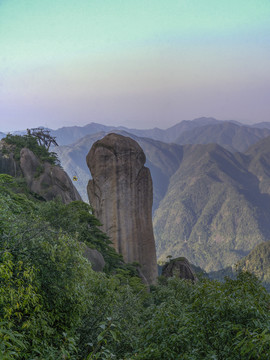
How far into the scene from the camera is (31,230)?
32.0ft

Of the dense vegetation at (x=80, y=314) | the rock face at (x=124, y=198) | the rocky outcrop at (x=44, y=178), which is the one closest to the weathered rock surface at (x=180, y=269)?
the rock face at (x=124, y=198)

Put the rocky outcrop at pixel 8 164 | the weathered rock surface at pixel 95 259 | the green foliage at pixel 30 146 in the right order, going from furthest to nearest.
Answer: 1. the green foliage at pixel 30 146
2. the rocky outcrop at pixel 8 164
3. the weathered rock surface at pixel 95 259

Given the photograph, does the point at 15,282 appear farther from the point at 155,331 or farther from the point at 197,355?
the point at 197,355

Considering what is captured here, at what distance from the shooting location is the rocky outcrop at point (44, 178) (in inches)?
1492

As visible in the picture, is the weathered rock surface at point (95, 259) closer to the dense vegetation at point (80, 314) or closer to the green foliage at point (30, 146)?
the dense vegetation at point (80, 314)

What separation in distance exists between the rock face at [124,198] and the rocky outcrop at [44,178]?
17.9 ft

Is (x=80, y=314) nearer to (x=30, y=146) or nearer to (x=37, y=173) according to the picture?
(x=37, y=173)

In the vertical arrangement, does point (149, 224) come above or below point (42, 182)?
below

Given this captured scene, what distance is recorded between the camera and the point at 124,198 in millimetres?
45469

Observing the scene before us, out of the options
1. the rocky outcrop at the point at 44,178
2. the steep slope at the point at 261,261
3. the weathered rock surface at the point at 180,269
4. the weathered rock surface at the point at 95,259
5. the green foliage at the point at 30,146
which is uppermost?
the green foliage at the point at 30,146

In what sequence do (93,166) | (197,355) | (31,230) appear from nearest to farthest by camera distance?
(197,355), (31,230), (93,166)

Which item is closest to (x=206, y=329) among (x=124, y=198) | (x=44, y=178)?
(x=44, y=178)

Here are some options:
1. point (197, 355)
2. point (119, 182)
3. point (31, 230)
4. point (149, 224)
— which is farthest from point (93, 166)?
point (197, 355)

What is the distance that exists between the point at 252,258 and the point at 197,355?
574ft
